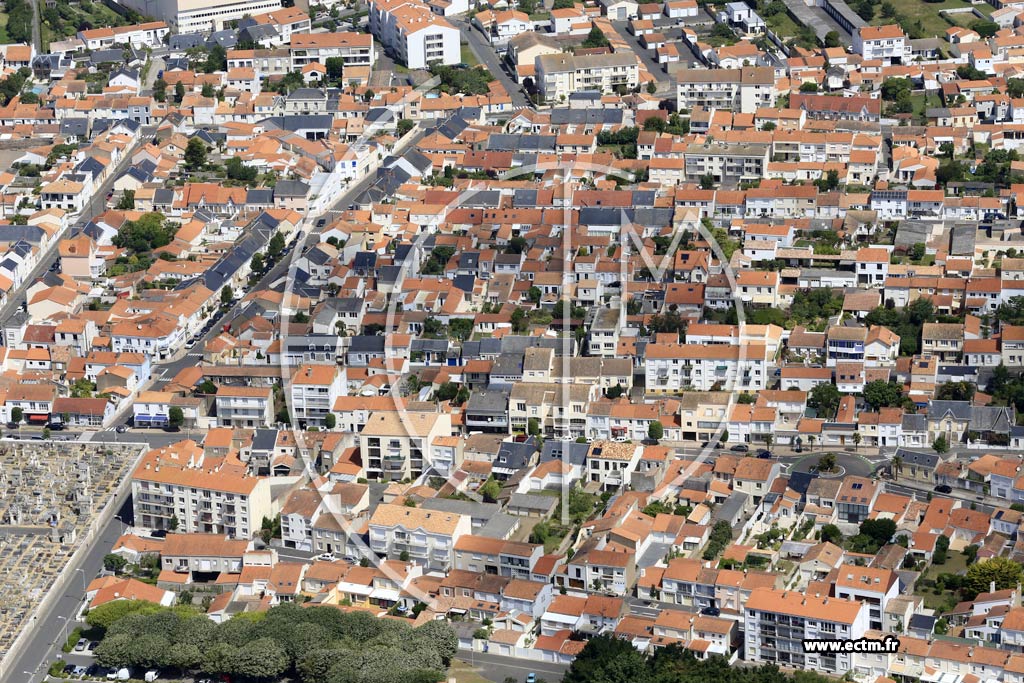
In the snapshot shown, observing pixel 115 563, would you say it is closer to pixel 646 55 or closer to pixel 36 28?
pixel 646 55

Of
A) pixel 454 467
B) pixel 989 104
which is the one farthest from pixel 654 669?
pixel 989 104

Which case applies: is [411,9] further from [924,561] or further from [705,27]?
[924,561]

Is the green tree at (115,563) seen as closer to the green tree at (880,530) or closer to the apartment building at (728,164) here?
the green tree at (880,530)

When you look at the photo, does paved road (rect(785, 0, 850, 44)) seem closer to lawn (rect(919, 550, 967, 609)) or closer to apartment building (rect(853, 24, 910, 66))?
apartment building (rect(853, 24, 910, 66))

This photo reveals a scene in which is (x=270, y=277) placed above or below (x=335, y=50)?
below

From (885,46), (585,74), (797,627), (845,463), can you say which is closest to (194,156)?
(585,74)

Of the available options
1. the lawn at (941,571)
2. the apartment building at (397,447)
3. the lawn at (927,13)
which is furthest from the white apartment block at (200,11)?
the lawn at (941,571)
